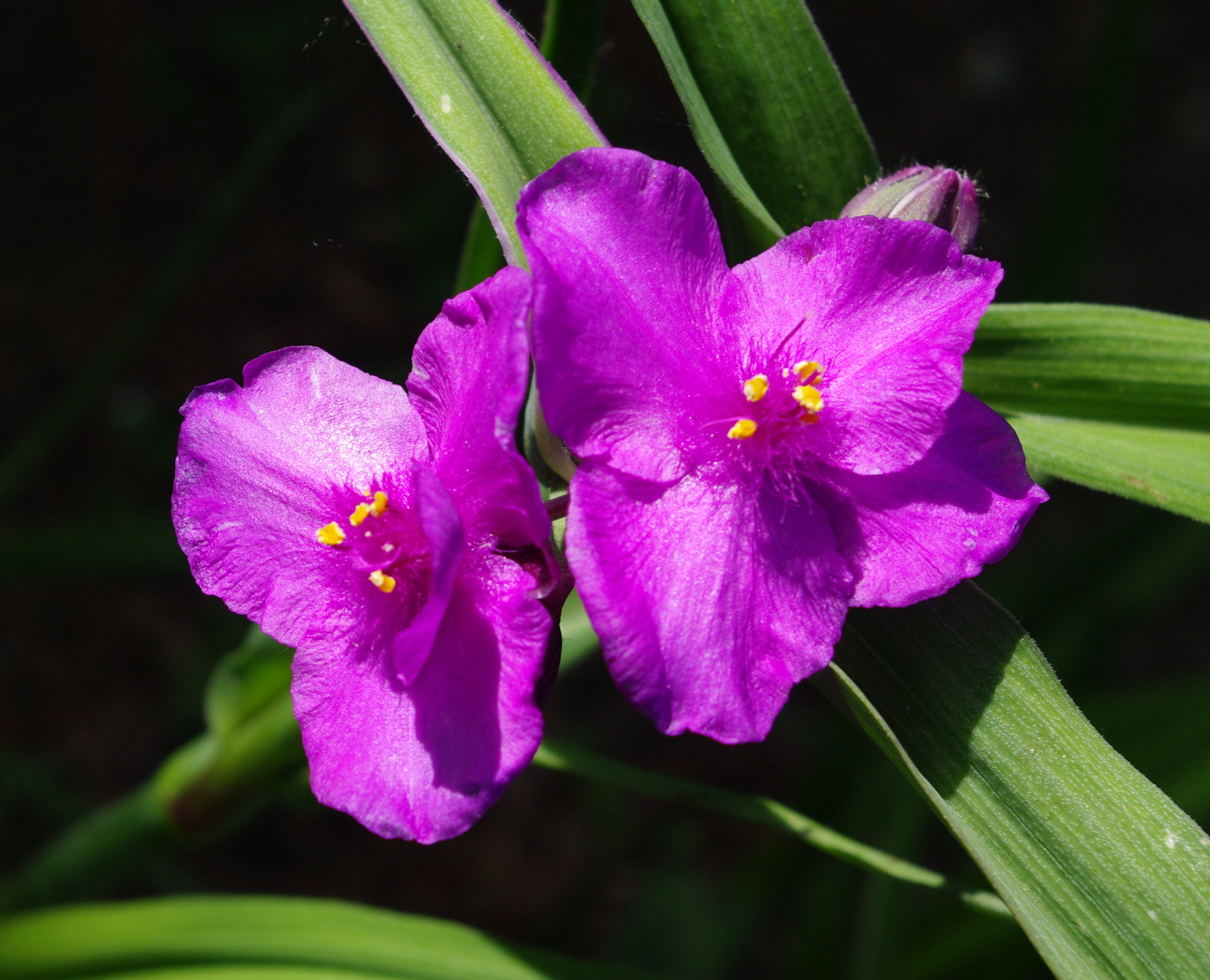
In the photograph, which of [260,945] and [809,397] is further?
[260,945]

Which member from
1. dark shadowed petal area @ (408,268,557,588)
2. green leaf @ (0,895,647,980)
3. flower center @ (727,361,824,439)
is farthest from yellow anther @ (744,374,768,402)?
green leaf @ (0,895,647,980)

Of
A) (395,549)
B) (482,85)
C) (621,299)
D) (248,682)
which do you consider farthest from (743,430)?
(248,682)

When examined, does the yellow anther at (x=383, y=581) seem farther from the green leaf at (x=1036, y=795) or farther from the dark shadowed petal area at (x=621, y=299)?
the green leaf at (x=1036, y=795)

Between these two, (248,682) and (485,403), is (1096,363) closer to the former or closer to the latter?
(485,403)

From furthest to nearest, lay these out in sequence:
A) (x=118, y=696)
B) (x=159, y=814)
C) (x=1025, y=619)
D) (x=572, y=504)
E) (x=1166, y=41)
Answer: (x=1166, y=41)
(x=118, y=696)
(x=1025, y=619)
(x=159, y=814)
(x=572, y=504)

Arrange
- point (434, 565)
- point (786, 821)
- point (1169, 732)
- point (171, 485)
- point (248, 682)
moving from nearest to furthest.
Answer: point (434, 565)
point (786, 821)
point (248, 682)
point (1169, 732)
point (171, 485)

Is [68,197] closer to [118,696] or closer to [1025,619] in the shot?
[118,696]

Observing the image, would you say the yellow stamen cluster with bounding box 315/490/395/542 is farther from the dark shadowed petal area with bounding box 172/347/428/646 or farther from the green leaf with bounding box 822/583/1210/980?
the green leaf with bounding box 822/583/1210/980

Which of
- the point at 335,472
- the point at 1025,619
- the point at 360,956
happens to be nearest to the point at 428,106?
the point at 335,472
